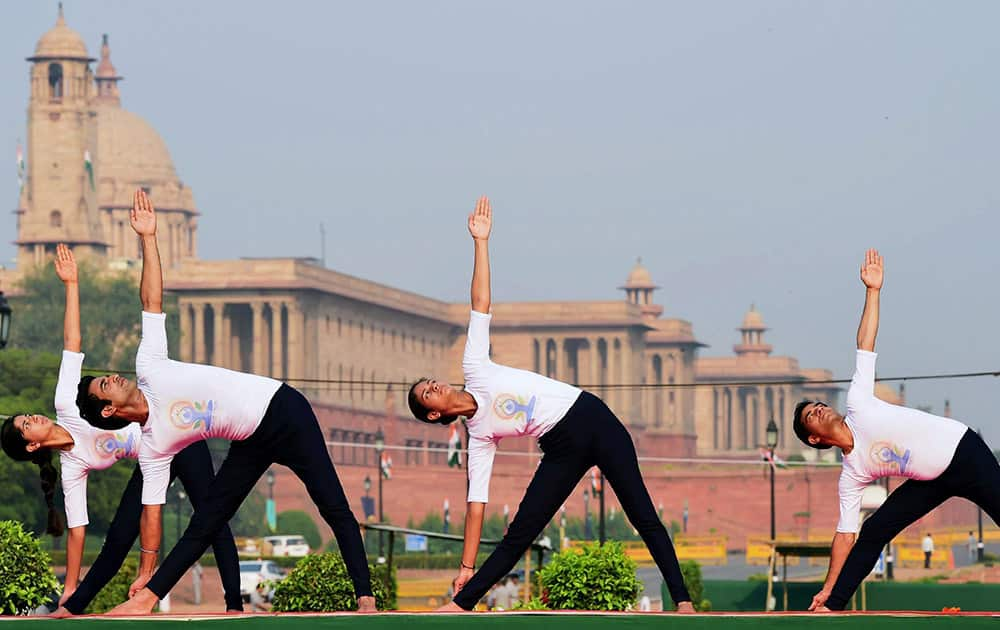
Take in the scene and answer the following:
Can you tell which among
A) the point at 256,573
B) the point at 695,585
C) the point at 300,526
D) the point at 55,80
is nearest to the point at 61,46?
the point at 55,80

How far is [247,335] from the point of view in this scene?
13225 centimetres

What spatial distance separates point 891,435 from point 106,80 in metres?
168

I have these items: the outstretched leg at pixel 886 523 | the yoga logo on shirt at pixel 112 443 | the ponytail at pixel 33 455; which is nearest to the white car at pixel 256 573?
the yoga logo on shirt at pixel 112 443

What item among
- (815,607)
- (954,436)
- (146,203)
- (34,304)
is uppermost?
(34,304)

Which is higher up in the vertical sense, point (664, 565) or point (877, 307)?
point (877, 307)

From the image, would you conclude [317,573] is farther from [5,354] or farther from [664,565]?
[5,354]

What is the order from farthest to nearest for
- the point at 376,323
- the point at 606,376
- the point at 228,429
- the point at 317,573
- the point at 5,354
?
the point at 606,376, the point at 376,323, the point at 5,354, the point at 317,573, the point at 228,429

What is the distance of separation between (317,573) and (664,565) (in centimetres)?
504

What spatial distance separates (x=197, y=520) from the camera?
1168 cm

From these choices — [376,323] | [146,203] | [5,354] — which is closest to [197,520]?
[146,203]

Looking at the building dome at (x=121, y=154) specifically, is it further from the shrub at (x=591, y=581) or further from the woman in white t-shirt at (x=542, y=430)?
the woman in white t-shirt at (x=542, y=430)

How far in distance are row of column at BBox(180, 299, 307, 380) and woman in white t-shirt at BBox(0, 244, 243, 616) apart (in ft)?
373

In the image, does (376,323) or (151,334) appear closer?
(151,334)

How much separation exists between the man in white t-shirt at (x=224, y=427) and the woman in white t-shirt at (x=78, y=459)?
559 mm
